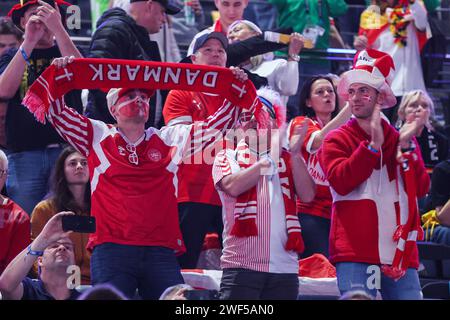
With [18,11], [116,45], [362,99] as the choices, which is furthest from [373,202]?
[18,11]

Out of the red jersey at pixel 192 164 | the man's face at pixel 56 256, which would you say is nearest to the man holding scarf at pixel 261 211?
the red jersey at pixel 192 164

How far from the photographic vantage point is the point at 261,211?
746 cm

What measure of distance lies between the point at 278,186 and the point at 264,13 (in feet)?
A: 16.2

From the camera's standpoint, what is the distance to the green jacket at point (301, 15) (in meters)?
11.3

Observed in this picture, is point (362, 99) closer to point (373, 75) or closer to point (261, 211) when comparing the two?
point (373, 75)

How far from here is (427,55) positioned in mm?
11602

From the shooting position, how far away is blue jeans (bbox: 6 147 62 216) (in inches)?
325

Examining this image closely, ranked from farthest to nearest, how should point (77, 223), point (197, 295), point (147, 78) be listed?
point (147, 78)
point (77, 223)
point (197, 295)

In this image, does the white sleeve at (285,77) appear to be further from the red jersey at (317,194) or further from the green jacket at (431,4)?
the green jacket at (431,4)

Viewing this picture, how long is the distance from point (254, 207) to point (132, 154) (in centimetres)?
77

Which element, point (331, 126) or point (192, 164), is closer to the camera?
point (192, 164)

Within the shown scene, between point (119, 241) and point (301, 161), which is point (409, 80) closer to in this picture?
point (301, 161)
